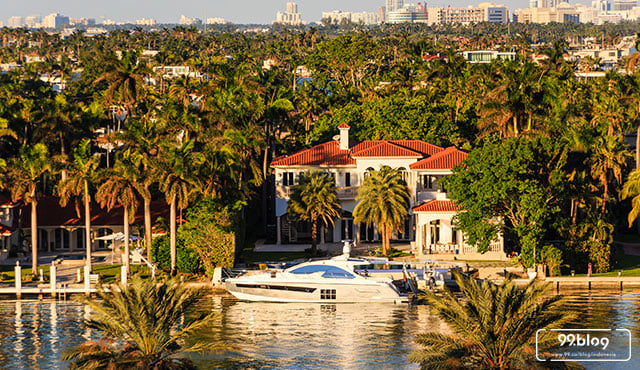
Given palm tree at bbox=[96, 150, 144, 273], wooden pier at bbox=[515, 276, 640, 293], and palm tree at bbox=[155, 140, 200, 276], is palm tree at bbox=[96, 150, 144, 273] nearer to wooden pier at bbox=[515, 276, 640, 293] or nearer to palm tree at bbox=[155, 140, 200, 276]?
palm tree at bbox=[155, 140, 200, 276]

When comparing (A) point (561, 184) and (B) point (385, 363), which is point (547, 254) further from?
(B) point (385, 363)

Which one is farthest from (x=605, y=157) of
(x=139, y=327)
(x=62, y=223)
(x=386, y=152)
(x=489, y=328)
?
(x=139, y=327)

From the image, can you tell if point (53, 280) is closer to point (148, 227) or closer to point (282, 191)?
point (148, 227)

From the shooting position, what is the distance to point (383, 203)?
67812 mm

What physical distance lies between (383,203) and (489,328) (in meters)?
31.1

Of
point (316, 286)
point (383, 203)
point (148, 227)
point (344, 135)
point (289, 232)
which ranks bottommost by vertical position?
point (316, 286)

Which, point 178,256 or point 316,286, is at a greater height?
point 178,256

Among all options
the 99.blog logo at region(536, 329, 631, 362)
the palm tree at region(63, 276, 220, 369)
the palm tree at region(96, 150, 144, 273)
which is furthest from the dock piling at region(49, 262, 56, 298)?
the 99.blog logo at region(536, 329, 631, 362)

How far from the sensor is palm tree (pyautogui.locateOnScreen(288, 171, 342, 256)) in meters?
68.9

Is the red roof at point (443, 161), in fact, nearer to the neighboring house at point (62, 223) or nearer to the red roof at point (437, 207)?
the red roof at point (437, 207)

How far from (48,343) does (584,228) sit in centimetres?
3287

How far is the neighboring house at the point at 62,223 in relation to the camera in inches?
2795

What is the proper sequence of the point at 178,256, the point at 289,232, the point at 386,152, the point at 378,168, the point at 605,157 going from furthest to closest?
the point at 289,232
the point at 378,168
the point at 386,152
the point at 605,157
the point at 178,256

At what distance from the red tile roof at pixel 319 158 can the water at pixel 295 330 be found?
53.0 feet
